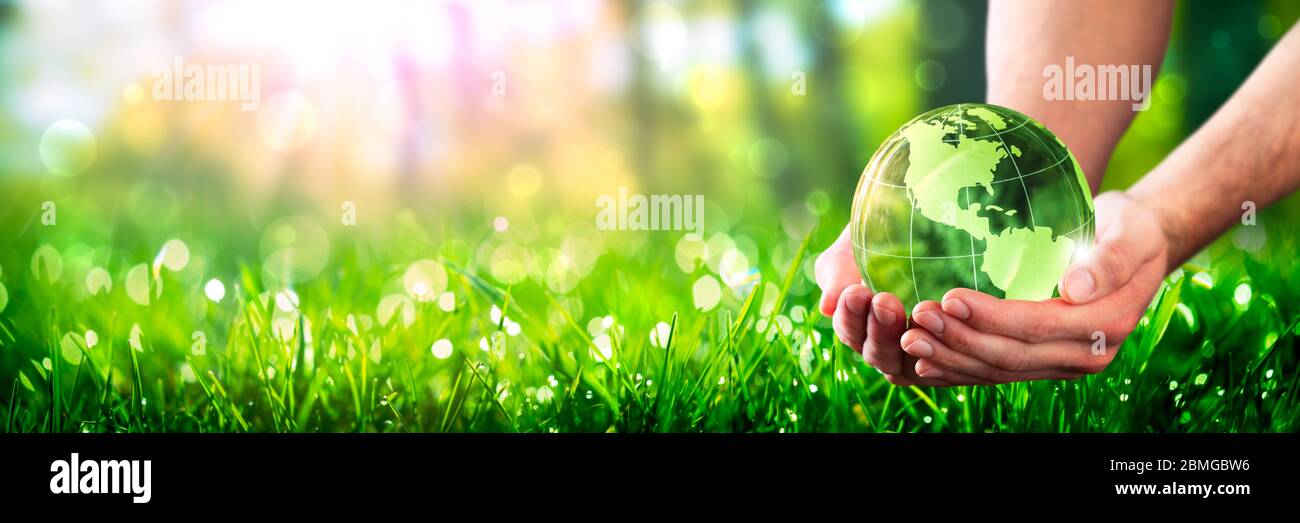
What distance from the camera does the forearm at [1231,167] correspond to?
1559 millimetres

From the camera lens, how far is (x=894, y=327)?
1.34 m

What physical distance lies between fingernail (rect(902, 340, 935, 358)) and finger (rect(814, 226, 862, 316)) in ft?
0.62

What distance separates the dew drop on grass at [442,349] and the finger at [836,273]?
2.34ft

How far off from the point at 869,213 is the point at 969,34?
0.69 metres

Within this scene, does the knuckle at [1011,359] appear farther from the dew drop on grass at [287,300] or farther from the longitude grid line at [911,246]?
the dew drop on grass at [287,300]

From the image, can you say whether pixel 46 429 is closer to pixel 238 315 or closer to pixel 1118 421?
pixel 238 315

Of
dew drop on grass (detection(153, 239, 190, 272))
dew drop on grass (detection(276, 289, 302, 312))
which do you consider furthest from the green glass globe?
dew drop on grass (detection(153, 239, 190, 272))

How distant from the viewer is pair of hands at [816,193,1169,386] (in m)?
1.29

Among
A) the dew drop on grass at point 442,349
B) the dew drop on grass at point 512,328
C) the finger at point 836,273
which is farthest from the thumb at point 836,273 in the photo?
the dew drop on grass at point 442,349

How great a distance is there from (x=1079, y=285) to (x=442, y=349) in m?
1.11

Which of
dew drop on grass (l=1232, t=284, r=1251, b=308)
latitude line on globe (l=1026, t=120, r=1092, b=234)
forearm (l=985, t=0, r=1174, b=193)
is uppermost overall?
forearm (l=985, t=0, r=1174, b=193)

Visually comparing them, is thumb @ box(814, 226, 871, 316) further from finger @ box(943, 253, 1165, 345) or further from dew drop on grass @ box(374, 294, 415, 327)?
dew drop on grass @ box(374, 294, 415, 327)
